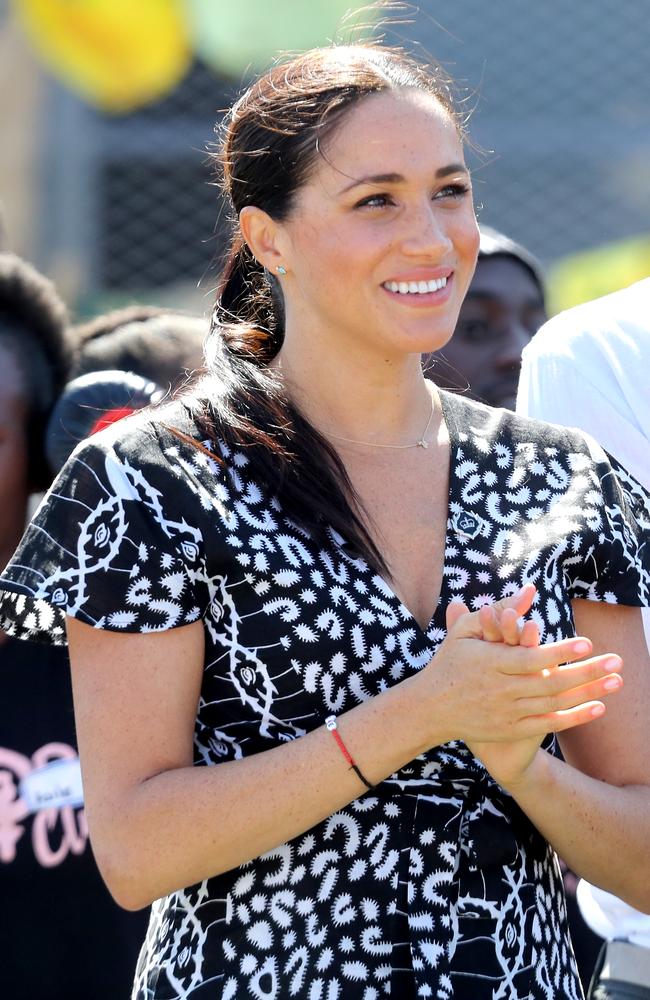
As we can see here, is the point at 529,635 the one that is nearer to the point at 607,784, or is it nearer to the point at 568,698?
the point at 568,698

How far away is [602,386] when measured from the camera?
6.96 ft

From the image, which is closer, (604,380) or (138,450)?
(138,450)

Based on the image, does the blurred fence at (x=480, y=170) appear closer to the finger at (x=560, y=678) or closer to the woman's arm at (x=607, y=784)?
the woman's arm at (x=607, y=784)

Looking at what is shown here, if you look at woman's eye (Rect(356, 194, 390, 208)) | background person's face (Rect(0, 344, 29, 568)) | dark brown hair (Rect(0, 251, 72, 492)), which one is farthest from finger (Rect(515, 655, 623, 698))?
dark brown hair (Rect(0, 251, 72, 492))

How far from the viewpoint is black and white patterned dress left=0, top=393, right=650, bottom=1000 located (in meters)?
1.60

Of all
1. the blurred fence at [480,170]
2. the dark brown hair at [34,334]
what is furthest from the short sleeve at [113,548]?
the blurred fence at [480,170]

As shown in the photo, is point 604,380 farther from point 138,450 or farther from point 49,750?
point 49,750

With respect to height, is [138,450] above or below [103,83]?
below

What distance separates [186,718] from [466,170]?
0.77 metres

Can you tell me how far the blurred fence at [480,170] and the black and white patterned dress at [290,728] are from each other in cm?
466

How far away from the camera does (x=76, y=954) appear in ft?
7.75

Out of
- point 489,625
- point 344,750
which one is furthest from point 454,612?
point 344,750

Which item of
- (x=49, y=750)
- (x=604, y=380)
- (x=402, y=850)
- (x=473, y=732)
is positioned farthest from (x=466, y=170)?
(x=49, y=750)

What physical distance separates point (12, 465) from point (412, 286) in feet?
4.12
